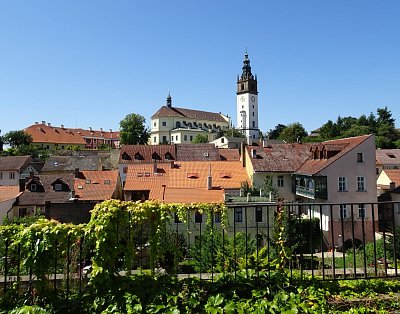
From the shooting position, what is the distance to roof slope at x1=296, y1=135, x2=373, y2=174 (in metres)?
30.4

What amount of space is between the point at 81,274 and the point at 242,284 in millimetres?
2334

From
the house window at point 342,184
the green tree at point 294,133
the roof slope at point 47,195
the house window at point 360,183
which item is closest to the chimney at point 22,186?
the roof slope at point 47,195

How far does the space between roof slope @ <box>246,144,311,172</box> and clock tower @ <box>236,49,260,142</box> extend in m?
73.8

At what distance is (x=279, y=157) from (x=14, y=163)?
41.9 metres

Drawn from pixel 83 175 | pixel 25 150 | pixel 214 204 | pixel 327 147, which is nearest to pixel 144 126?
pixel 25 150

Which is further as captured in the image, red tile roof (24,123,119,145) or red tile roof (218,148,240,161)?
red tile roof (24,123,119,145)

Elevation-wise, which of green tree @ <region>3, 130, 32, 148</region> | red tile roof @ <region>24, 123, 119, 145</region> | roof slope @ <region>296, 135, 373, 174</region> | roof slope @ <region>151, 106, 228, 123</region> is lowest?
roof slope @ <region>296, 135, 373, 174</region>

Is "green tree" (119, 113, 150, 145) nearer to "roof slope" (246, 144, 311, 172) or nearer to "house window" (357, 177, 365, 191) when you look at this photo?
"roof slope" (246, 144, 311, 172)

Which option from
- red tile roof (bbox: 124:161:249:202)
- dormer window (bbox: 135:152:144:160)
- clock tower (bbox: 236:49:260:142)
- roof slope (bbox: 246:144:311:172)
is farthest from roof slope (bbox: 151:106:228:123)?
roof slope (bbox: 246:144:311:172)

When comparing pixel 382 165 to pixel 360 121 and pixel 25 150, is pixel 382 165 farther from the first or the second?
pixel 25 150

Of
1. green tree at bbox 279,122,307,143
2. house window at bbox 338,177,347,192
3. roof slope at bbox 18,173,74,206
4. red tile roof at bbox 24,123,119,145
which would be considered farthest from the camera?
green tree at bbox 279,122,307,143

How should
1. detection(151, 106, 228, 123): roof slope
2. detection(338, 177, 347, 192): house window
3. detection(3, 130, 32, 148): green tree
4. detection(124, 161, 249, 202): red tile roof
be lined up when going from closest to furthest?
detection(338, 177, 347, 192): house window
detection(124, 161, 249, 202): red tile roof
detection(3, 130, 32, 148): green tree
detection(151, 106, 228, 123): roof slope

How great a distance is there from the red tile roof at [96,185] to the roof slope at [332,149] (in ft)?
61.3

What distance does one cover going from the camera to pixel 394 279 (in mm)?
5273
